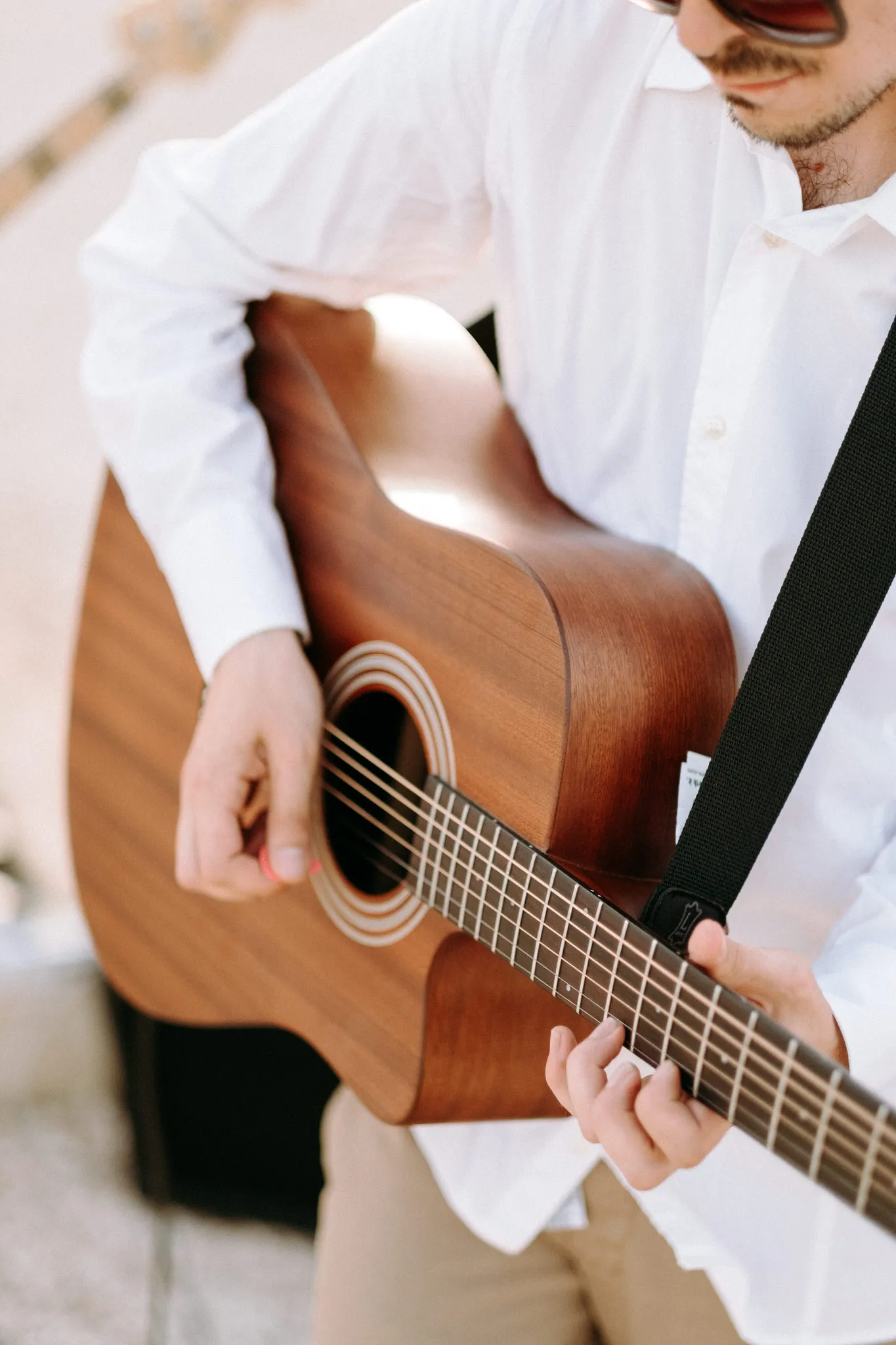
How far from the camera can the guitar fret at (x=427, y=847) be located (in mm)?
985

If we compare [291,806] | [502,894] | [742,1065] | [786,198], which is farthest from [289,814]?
[786,198]

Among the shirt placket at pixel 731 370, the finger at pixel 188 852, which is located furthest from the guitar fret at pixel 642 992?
the finger at pixel 188 852

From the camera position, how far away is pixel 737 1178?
3.22ft

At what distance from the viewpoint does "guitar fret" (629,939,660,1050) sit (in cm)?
76

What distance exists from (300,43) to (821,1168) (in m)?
2.46

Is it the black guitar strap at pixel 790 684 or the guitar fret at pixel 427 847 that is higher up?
the black guitar strap at pixel 790 684

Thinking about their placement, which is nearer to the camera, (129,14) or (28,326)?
(129,14)

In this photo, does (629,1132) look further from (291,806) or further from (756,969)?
(291,806)

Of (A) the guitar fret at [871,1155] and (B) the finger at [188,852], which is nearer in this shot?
(A) the guitar fret at [871,1155]

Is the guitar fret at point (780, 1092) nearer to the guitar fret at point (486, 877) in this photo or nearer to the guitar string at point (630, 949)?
the guitar string at point (630, 949)

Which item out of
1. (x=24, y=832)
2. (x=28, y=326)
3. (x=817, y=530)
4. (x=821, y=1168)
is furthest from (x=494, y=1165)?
(x=28, y=326)

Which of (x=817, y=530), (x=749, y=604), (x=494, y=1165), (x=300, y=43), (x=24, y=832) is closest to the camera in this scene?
(x=817, y=530)

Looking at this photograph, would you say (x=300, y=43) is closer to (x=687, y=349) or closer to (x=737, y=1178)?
(x=687, y=349)

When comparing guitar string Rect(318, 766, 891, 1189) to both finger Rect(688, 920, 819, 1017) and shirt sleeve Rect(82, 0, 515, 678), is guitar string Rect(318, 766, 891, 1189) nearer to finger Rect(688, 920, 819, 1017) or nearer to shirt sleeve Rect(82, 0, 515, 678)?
finger Rect(688, 920, 819, 1017)
